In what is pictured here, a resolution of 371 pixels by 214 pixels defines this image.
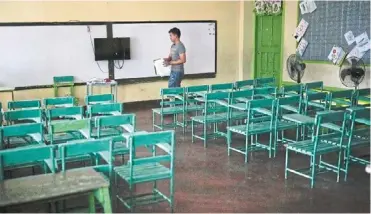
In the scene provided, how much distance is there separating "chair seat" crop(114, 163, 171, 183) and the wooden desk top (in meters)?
0.68

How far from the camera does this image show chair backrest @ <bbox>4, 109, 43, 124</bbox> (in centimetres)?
550

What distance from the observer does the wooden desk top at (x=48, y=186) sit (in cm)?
301

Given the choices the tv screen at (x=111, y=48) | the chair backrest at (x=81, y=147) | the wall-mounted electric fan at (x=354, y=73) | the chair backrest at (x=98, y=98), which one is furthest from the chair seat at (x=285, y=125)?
the tv screen at (x=111, y=48)

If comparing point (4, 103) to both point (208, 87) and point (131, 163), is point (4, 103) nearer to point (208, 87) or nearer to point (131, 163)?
point (208, 87)

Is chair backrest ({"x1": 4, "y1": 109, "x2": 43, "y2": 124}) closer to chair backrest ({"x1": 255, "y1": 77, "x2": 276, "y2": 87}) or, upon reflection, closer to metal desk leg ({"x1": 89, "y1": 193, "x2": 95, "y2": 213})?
metal desk leg ({"x1": 89, "y1": 193, "x2": 95, "y2": 213})

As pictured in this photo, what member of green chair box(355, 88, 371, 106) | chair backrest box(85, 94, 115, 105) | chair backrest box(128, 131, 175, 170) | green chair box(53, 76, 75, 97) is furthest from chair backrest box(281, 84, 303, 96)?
green chair box(53, 76, 75, 97)

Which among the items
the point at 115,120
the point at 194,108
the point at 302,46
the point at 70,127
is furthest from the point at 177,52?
the point at 70,127

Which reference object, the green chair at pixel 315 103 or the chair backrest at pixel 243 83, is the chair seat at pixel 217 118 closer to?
the green chair at pixel 315 103

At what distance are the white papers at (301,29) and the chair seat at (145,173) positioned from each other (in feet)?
22.6

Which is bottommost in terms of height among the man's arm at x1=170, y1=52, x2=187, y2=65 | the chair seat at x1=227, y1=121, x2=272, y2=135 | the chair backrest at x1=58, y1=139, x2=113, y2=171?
the chair seat at x1=227, y1=121, x2=272, y2=135

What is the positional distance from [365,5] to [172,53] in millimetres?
3893

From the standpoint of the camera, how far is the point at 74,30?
374 inches

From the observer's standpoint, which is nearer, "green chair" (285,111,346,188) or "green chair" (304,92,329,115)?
"green chair" (285,111,346,188)

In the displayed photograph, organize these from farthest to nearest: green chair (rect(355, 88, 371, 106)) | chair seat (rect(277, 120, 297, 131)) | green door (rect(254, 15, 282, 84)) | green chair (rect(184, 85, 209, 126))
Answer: green door (rect(254, 15, 282, 84))
green chair (rect(184, 85, 209, 126))
green chair (rect(355, 88, 371, 106))
chair seat (rect(277, 120, 297, 131))
